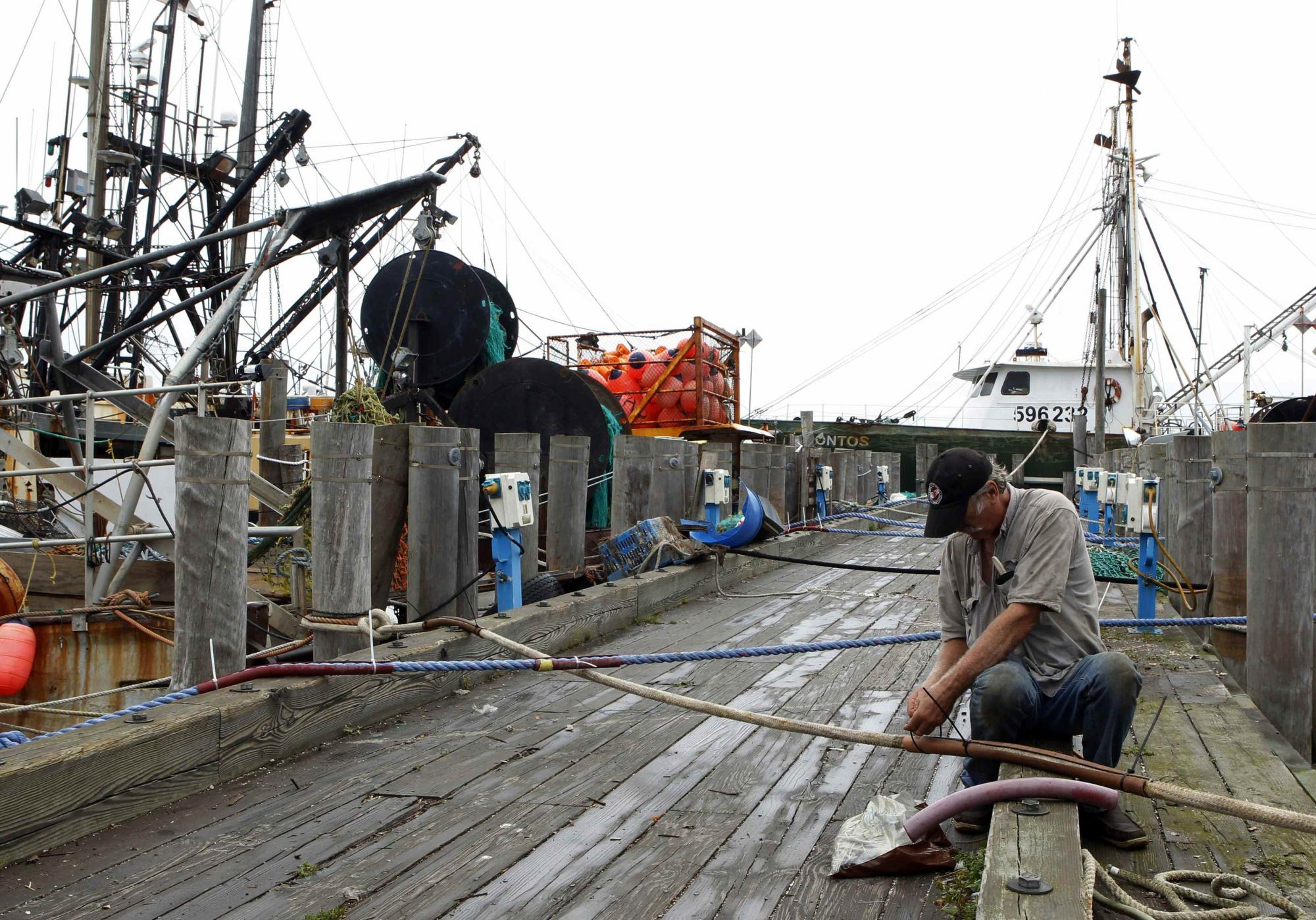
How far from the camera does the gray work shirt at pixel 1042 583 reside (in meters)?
3.41

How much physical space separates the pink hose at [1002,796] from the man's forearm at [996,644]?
0.35 m

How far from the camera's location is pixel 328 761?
166 inches

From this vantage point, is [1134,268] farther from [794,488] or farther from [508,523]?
[508,523]

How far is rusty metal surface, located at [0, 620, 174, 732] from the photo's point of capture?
7797 mm

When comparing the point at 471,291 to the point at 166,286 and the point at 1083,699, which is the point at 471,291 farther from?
the point at 1083,699

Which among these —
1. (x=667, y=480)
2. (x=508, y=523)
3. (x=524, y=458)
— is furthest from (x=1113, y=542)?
(x=508, y=523)

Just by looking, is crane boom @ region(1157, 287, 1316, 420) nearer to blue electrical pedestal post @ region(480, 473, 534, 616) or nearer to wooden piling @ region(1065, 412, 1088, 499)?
wooden piling @ region(1065, 412, 1088, 499)

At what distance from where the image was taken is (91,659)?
25.7 ft

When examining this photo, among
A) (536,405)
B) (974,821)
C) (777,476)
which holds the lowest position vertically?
(974,821)

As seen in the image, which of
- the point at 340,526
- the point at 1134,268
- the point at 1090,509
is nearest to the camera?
the point at 340,526

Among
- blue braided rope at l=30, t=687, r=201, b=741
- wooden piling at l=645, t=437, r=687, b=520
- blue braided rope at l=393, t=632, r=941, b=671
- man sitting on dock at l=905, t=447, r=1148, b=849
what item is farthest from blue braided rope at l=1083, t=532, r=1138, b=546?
blue braided rope at l=30, t=687, r=201, b=741

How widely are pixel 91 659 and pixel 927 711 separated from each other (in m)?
6.62

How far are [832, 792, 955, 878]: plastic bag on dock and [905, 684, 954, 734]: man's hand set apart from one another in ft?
0.80

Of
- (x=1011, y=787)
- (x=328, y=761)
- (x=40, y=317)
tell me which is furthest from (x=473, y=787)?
(x=40, y=317)
